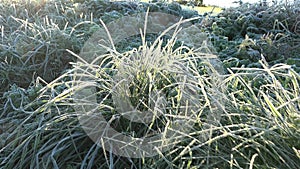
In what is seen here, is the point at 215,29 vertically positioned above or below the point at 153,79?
below

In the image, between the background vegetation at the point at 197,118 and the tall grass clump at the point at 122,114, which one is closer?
the background vegetation at the point at 197,118

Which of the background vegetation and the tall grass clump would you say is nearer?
the background vegetation

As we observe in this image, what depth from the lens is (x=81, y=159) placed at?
2268 mm

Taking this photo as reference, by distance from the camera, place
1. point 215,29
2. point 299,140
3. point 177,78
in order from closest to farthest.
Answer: point 299,140 < point 177,78 < point 215,29

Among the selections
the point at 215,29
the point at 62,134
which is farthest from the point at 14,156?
the point at 215,29

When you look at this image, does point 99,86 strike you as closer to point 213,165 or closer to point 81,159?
point 81,159

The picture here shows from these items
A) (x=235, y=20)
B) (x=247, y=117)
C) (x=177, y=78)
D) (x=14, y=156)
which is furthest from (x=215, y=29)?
(x=14, y=156)

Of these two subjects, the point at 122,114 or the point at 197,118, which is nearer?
the point at 197,118

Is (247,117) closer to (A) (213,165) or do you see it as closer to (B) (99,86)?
(A) (213,165)

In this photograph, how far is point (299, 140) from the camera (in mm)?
2008

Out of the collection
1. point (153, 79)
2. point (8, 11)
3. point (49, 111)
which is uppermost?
point (153, 79)

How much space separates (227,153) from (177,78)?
620 millimetres

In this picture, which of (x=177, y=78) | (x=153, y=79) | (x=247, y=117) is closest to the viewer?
(x=247, y=117)

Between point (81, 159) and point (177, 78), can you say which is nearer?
point (81, 159)
